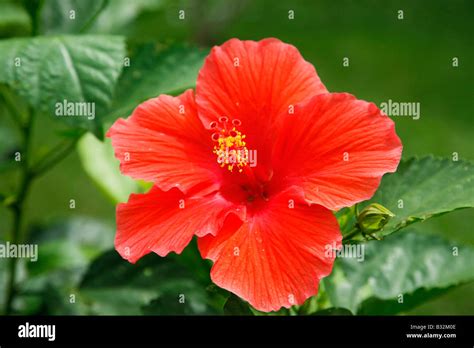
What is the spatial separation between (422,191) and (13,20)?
0.95 metres

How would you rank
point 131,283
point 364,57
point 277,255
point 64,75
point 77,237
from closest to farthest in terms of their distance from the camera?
point 277,255
point 64,75
point 131,283
point 77,237
point 364,57

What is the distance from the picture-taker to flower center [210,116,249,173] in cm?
90

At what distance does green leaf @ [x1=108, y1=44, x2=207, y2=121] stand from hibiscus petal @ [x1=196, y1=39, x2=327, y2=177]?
214mm

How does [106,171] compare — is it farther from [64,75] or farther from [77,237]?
[77,237]

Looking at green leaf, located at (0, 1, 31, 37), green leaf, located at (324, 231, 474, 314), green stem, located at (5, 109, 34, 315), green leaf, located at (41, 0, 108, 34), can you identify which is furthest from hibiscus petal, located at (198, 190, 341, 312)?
green leaf, located at (0, 1, 31, 37)

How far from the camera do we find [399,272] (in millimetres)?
1138

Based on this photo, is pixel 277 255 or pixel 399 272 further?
pixel 399 272

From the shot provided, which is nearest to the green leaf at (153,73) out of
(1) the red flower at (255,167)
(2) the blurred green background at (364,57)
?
(1) the red flower at (255,167)

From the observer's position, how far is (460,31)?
203 inches
